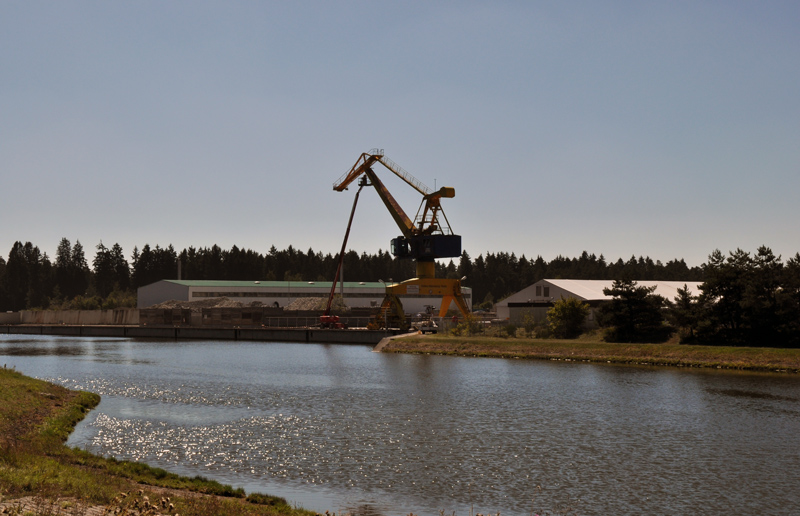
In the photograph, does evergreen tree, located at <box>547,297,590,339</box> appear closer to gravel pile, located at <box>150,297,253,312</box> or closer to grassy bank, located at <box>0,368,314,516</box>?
grassy bank, located at <box>0,368,314,516</box>

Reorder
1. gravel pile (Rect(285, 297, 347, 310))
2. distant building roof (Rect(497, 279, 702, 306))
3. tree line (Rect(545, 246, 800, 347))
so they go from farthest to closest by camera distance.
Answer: gravel pile (Rect(285, 297, 347, 310)) → distant building roof (Rect(497, 279, 702, 306)) → tree line (Rect(545, 246, 800, 347))

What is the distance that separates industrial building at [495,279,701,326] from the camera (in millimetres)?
70250

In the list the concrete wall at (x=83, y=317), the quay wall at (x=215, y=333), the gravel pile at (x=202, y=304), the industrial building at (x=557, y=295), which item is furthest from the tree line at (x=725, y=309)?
the concrete wall at (x=83, y=317)

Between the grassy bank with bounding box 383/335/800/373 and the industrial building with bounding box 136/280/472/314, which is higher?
the industrial building with bounding box 136/280/472/314

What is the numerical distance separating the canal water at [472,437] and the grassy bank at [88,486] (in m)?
1.40

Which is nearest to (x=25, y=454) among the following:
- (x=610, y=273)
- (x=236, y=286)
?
(x=236, y=286)

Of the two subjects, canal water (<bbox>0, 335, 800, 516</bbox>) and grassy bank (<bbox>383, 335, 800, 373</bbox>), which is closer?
canal water (<bbox>0, 335, 800, 516</bbox>)

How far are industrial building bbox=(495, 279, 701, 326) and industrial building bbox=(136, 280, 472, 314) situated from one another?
44777mm

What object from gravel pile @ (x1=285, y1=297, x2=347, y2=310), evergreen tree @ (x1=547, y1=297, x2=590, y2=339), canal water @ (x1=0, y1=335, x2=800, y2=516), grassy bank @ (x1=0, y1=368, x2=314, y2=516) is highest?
gravel pile @ (x1=285, y1=297, x2=347, y2=310)

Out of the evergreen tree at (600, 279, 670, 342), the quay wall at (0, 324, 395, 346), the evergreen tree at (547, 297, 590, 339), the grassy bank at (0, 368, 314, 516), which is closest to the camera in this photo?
the grassy bank at (0, 368, 314, 516)

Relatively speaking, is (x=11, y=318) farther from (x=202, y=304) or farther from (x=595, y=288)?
(x=595, y=288)

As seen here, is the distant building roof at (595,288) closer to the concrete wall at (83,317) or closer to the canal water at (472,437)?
the canal water at (472,437)

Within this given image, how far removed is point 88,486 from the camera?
14.5 m

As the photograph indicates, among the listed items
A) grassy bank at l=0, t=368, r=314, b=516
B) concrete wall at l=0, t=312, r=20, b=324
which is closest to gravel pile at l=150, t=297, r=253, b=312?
concrete wall at l=0, t=312, r=20, b=324
